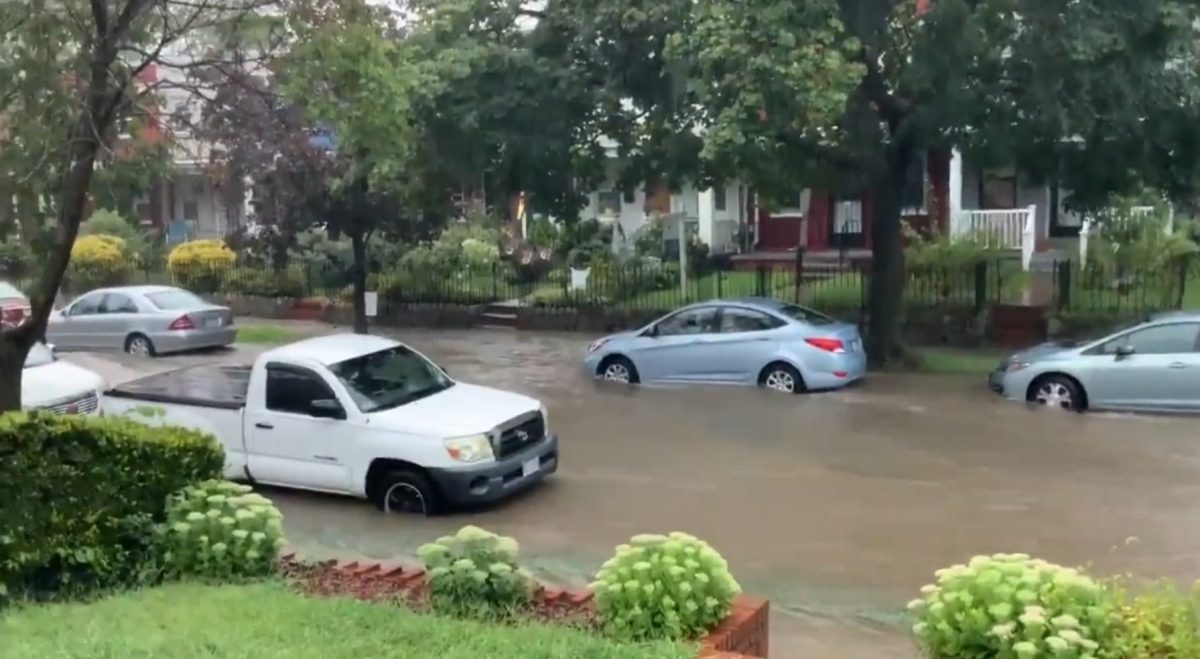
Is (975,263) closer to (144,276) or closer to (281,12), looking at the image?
(281,12)

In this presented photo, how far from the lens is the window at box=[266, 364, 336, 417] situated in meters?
12.1

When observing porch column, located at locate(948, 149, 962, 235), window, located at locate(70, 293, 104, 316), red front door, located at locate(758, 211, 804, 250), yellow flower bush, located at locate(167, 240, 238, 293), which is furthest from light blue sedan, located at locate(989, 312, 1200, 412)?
yellow flower bush, located at locate(167, 240, 238, 293)

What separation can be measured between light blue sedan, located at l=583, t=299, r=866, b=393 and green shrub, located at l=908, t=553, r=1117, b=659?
13.0 meters

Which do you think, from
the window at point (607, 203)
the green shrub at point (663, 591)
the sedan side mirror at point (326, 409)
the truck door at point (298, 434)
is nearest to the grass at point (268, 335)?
the window at point (607, 203)

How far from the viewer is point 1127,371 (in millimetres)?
16359

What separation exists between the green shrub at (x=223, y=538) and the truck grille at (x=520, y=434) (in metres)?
4.47

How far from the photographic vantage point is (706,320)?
19.2 m

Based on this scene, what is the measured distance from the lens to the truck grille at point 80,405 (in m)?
13.7

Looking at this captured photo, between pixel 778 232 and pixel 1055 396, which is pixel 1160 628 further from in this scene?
pixel 778 232

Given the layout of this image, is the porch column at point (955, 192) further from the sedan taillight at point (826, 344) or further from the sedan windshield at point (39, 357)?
the sedan windshield at point (39, 357)

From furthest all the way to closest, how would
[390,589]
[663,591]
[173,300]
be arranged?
[173,300], [390,589], [663,591]

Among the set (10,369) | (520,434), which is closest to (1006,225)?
(520,434)

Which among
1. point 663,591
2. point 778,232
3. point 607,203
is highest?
point 607,203

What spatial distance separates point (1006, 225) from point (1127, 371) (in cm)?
1330
